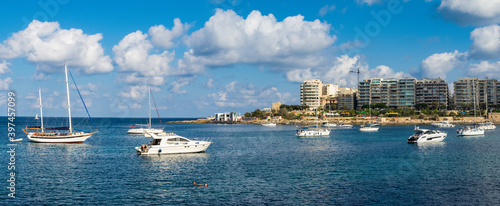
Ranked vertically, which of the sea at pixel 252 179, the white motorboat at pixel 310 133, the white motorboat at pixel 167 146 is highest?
the white motorboat at pixel 167 146

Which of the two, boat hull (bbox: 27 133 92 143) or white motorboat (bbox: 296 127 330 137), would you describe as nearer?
boat hull (bbox: 27 133 92 143)

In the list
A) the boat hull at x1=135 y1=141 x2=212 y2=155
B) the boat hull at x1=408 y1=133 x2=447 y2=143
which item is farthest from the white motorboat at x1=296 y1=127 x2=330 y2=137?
the boat hull at x1=135 y1=141 x2=212 y2=155

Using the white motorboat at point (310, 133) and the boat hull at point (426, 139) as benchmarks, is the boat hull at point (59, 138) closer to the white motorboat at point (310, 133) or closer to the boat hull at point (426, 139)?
the white motorboat at point (310, 133)

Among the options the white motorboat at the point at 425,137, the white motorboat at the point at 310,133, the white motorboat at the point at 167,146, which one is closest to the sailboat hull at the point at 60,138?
the white motorboat at the point at 167,146

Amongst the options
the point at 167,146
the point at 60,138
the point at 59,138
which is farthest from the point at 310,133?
the point at 59,138

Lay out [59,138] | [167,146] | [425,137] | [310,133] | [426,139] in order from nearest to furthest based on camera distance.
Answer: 1. [167,146]
2. [59,138]
3. [425,137]
4. [426,139]
5. [310,133]

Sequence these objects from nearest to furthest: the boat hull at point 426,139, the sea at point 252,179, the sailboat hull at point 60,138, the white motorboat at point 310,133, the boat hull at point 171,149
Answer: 1. the sea at point 252,179
2. the boat hull at point 171,149
3. the sailboat hull at point 60,138
4. the boat hull at point 426,139
5. the white motorboat at point 310,133

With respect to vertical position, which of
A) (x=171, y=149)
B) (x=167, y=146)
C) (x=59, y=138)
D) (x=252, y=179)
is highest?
(x=59, y=138)

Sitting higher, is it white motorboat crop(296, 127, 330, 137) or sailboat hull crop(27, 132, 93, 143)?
sailboat hull crop(27, 132, 93, 143)

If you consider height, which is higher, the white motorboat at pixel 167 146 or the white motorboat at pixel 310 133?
the white motorboat at pixel 167 146

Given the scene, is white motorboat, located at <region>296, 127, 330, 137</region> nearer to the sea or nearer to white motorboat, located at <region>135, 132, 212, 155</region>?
the sea

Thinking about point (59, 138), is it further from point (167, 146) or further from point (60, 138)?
point (167, 146)

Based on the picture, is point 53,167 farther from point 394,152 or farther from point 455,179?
point 394,152

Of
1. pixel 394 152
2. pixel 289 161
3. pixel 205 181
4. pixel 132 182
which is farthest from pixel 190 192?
pixel 394 152
